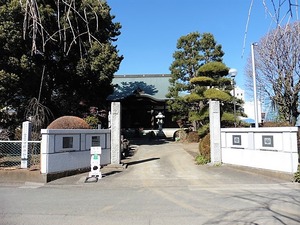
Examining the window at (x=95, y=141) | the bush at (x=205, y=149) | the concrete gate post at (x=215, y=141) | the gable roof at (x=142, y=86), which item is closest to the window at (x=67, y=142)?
the window at (x=95, y=141)

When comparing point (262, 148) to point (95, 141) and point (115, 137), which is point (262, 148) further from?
point (95, 141)

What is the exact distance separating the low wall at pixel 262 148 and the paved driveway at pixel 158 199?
599 millimetres

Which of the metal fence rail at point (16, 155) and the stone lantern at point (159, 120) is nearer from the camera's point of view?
the metal fence rail at point (16, 155)

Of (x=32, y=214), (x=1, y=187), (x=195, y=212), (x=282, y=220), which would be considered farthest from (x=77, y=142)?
(x=282, y=220)

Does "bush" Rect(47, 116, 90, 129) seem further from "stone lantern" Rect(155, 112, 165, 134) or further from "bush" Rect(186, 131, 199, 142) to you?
"stone lantern" Rect(155, 112, 165, 134)

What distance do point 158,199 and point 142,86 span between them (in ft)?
100

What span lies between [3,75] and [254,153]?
43.9 ft

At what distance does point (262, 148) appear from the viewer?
13023mm

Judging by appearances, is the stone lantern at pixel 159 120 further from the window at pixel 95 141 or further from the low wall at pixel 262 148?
the window at pixel 95 141

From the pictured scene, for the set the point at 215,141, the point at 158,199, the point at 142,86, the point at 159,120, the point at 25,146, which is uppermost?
the point at 142,86

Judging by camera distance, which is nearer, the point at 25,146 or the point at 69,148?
the point at 25,146

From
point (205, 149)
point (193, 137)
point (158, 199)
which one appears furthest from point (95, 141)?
point (193, 137)

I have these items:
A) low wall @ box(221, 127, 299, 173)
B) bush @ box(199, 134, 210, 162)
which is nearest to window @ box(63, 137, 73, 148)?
bush @ box(199, 134, 210, 162)

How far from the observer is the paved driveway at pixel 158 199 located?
6.71 m
